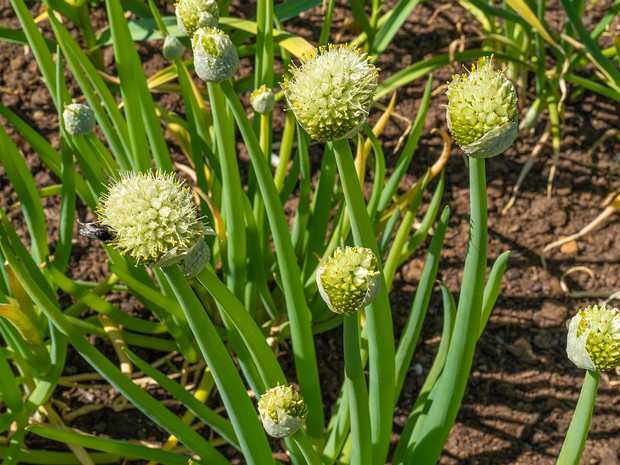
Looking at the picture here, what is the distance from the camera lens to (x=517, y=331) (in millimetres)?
1772

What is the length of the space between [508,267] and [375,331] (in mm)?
1018

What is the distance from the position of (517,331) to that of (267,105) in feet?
3.22

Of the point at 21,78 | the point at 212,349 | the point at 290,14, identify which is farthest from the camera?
the point at 21,78

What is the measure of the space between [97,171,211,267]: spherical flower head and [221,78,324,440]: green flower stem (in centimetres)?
23

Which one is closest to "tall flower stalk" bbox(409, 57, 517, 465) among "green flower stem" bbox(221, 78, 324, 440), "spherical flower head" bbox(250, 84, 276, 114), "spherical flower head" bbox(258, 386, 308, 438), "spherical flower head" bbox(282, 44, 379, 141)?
"spherical flower head" bbox(282, 44, 379, 141)

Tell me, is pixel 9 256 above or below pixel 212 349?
above

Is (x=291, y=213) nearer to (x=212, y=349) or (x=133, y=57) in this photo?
(x=133, y=57)

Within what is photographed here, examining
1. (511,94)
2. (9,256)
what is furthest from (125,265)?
(511,94)

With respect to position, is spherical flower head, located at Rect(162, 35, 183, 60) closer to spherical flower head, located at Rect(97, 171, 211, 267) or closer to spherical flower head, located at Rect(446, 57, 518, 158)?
spherical flower head, located at Rect(97, 171, 211, 267)

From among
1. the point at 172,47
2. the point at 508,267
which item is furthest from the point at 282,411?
the point at 508,267

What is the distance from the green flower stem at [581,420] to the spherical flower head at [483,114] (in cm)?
35

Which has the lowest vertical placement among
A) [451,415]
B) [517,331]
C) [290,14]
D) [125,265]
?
[451,415]

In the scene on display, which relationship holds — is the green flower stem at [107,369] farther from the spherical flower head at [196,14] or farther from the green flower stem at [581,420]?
the green flower stem at [581,420]

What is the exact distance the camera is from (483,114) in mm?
772
